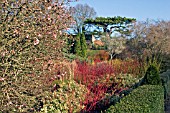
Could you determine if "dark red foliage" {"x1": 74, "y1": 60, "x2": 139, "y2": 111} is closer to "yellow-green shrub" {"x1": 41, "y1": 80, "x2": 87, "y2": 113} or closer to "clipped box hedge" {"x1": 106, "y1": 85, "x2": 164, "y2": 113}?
"yellow-green shrub" {"x1": 41, "y1": 80, "x2": 87, "y2": 113}

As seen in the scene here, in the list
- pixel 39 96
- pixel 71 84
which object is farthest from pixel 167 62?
pixel 39 96

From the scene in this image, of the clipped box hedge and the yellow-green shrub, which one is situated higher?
the clipped box hedge

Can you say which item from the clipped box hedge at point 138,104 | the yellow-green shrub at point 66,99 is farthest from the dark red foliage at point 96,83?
the clipped box hedge at point 138,104

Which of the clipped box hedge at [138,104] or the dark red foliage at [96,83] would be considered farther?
the dark red foliage at [96,83]

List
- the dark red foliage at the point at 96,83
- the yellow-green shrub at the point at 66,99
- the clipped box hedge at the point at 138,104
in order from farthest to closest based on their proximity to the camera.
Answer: the dark red foliage at the point at 96,83 → the yellow-green shrub at the point at 66,99 → the clipped box hedge at the point at 138,104

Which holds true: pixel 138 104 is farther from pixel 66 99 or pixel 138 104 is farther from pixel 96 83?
pixel 96 83

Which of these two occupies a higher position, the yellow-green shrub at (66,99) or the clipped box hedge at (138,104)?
the clipped box hedge at (138,104)

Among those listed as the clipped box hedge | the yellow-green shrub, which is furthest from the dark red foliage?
the clipped box hedge

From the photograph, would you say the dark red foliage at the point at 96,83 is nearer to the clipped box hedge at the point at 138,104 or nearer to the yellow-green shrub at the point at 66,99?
the yellow-green shrub at the point at 66,99

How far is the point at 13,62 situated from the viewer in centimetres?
345

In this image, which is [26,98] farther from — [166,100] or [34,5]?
[166,100]

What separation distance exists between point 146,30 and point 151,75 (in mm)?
12976

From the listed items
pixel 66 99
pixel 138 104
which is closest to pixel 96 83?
pixel 66 99

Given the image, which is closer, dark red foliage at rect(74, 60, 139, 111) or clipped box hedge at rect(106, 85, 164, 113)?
clipped box hedge at rect(106, 85, 164, 113)
